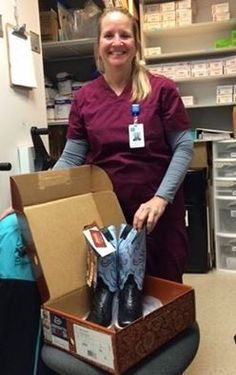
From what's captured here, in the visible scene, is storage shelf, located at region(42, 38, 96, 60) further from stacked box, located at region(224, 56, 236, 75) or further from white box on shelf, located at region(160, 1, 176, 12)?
stacked box, located at region(224, 56, 236, 75)

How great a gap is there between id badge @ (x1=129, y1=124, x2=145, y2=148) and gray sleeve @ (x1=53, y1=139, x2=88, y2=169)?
0.22m

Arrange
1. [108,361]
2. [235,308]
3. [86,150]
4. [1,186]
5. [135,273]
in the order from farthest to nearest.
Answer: [235,308] < [1,186] < [86,150] < [135,273] < [108,361]

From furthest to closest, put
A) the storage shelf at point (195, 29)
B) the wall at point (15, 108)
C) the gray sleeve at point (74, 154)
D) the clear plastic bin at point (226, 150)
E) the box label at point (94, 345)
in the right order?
the storage shelf at point (195, 29) → the clear plastic bin at point (226, 150) → the wall at point (15, 108) → the gray sleeve at point (74, 154) → the box label at point (94, 345)

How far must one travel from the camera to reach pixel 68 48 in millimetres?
3266

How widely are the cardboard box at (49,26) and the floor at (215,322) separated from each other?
80.2 inches

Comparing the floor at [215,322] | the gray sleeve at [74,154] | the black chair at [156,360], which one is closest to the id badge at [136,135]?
the gray sleeve at [74,154]

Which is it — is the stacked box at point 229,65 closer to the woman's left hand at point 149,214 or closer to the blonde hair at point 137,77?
the blonde hair at point 137,77

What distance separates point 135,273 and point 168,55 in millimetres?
2457

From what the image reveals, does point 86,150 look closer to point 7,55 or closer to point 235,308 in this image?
point 7,55

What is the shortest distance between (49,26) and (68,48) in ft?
0.69

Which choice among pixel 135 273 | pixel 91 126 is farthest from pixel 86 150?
pixel 135 273

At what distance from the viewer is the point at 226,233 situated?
314 cm

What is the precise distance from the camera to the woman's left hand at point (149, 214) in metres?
1.20

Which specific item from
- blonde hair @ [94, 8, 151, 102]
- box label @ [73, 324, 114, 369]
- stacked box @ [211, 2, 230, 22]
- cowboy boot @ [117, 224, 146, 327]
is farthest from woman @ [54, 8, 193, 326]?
stacked box @ [211, 2, 230, 22]
